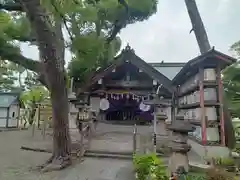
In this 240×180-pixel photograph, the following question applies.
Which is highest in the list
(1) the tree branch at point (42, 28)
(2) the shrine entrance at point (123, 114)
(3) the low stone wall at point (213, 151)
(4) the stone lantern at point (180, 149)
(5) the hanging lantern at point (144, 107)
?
(1) the tree branch at point (42, 28)

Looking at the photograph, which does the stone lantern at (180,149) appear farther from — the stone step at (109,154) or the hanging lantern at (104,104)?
the hanging lantern at (104,104)

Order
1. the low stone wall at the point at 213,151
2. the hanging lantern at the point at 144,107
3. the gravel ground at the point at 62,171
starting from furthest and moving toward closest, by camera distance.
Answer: the hanging lantern at the point at 144,107 < the low stone wall at the point at 213,151 < the gravel ground at the point at 62,171

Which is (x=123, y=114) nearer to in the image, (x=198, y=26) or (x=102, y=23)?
(x=102, y=23)

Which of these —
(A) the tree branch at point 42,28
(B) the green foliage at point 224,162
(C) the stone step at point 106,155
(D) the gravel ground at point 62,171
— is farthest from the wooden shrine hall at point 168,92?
(A) the tree branch at point 42,28

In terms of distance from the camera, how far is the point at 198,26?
36.7 feet

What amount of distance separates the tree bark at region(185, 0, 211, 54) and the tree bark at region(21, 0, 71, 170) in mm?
6691

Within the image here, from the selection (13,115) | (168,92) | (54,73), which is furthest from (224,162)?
(13,115)

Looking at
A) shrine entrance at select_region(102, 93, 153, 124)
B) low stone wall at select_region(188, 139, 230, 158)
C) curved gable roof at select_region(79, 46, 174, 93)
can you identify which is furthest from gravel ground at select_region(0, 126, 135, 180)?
shrine entrance at select_region(102, 93, 153, 124)

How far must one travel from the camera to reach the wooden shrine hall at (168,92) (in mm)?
9039

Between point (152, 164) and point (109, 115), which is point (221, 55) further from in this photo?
point (109, 115)

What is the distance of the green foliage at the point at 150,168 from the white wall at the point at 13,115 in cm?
1990

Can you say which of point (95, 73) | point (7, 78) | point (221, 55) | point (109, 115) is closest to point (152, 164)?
point (221, 55)

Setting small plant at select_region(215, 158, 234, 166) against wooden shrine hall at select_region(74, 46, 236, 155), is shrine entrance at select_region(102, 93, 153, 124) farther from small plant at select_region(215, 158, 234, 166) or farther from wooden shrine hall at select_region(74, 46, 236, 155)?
small plant at select_region(215, 158, 234, 166)

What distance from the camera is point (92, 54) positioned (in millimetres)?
14062
